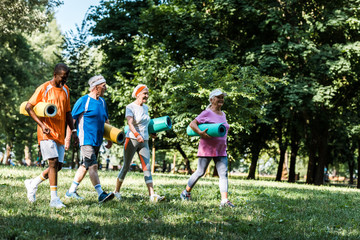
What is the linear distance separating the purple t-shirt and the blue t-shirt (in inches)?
71.9

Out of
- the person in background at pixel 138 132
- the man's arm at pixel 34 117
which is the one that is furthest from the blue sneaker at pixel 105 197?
the man's arm at pixel 34 117

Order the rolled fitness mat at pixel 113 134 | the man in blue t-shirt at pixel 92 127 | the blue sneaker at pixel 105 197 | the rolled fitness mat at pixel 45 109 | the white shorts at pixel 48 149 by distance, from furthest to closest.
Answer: the rolled fitness mat at pixel 113 134 → the man in blue t-shirt at pixel 92 127 → the blue sneaker at pixel 105 197 → the white shorts at pixel 48 149 → the rolled fitness mat at pixel 45 109

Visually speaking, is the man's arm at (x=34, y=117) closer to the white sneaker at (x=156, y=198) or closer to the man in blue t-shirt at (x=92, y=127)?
the man in blue t-shirt at (x=92, y=127)

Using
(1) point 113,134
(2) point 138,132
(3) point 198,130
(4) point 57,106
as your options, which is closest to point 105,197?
(1) point 113,134

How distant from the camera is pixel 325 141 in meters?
22.6

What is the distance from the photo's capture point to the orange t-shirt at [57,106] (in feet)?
18.2

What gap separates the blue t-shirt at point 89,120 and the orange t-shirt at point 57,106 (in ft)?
1.19

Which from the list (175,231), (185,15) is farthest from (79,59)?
(175,231)

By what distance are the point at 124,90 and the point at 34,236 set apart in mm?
17199

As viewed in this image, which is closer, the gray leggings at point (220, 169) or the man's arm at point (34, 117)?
the man's arm at point (34, 117)

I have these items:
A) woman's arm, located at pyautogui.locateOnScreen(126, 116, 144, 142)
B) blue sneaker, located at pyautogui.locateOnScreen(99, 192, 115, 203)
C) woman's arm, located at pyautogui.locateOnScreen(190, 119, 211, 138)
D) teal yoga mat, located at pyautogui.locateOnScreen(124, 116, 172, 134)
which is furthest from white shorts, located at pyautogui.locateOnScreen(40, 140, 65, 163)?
woman's arm, located at pyautogui.locateOnScreen(190, 119, 211, 138)

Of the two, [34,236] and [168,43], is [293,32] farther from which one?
[34,236]

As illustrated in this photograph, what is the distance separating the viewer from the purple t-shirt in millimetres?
6715

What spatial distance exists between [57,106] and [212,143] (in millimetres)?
2731
